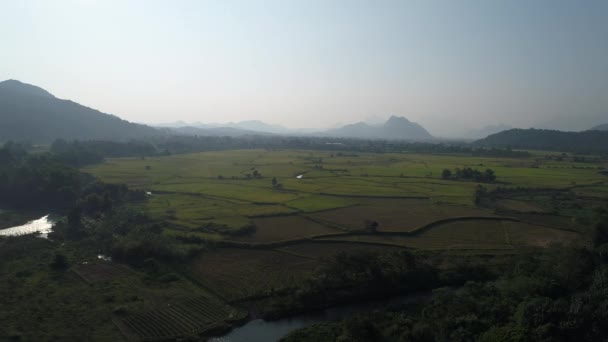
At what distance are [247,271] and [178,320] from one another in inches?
261

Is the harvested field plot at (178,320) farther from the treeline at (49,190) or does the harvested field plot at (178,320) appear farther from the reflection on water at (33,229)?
the treeline at (49,190)

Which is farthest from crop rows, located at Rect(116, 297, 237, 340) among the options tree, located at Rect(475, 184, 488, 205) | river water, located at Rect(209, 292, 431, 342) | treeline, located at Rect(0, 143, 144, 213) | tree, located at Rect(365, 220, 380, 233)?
tree, located at Rect(475, 184, 488, 205)

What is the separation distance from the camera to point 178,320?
1908cm

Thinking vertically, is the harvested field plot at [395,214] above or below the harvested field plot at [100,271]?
above

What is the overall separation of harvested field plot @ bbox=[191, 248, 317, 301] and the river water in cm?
262

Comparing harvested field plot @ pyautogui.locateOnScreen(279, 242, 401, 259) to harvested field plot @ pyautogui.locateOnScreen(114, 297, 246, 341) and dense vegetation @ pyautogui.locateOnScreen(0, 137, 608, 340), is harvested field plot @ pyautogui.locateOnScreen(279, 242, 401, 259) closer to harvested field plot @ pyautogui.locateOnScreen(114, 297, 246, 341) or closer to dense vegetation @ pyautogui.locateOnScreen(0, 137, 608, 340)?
dense vegetation @ pyautogui.locateOnScreen(0, 137, 608, 340)

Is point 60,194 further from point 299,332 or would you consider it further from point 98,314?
point 299,332

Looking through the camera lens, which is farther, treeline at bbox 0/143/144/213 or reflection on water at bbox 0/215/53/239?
treeline at bbox 0/143/144/213

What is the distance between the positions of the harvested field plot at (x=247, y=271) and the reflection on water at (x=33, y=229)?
16066 millimetres

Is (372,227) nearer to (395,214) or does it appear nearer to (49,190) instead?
(395,214)

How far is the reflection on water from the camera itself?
32.8 m

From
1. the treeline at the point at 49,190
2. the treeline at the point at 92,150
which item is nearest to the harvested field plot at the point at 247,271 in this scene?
the treeline at the point at 49,190

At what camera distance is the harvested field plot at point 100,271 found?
23469mm

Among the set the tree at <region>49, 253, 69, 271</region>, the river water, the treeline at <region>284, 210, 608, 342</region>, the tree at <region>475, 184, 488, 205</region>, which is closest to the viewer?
the treeline at <region>284, 210, 608, 342</region>
